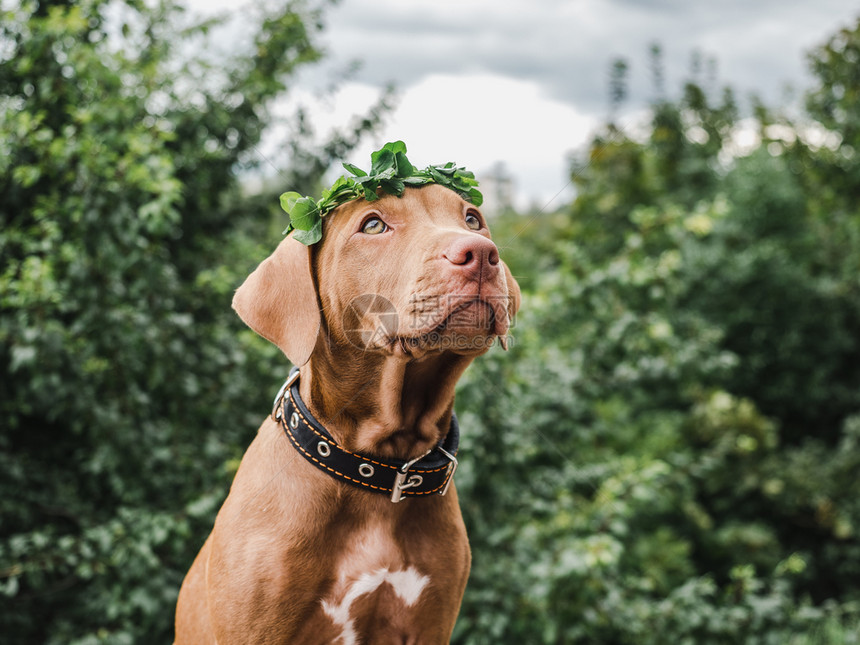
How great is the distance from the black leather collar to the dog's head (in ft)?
0.80

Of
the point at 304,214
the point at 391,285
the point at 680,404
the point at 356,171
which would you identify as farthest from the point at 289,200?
the point at 680,404

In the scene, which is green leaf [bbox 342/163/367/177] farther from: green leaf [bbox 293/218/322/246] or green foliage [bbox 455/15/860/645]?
green foliage [bbox 455/15/860/645]

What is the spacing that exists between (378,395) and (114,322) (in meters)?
2.17

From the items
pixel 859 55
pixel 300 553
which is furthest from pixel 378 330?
pixel 859 55

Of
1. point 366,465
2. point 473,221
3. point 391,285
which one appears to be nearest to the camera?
point 391,285

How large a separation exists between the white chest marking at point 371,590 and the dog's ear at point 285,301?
660 mm

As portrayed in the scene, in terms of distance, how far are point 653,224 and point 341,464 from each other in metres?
3.53

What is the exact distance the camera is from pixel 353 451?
2.04 meters

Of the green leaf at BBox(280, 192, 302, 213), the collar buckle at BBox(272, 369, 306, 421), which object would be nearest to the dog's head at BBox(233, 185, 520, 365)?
the green leaf at BBox(280, 192, 302, 213)

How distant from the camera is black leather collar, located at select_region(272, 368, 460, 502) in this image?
2.01 m

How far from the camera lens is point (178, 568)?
387 centimetres

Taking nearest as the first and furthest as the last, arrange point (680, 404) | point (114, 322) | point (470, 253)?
point (470, 253) → point (114, 322) → point (680, 404)

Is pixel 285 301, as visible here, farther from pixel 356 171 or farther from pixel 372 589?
pixel 372 589

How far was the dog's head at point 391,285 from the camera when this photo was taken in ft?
5.72
